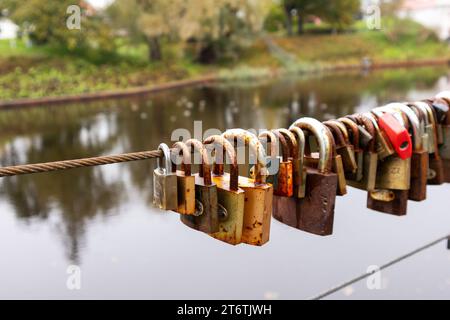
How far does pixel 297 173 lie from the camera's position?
1448 mm

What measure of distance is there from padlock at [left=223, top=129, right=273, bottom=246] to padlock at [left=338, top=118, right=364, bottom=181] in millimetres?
388

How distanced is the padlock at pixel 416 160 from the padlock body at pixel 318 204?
0.45 meters

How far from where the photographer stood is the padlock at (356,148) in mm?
1567

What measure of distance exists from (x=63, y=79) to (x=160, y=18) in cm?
727

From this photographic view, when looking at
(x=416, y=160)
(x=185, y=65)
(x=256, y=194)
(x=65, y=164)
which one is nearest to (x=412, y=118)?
(x=416, y=160)

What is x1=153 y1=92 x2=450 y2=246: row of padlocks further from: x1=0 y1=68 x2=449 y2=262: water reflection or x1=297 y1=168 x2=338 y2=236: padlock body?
x1=0 y1=68 x2=449 y2=262: water reflection

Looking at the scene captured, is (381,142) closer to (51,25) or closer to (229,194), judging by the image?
(229,194)

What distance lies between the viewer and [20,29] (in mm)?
22156

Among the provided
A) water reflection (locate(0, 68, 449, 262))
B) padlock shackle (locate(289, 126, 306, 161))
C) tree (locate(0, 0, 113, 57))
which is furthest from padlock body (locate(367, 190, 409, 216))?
tree (locate(0, 0, 113, 57))

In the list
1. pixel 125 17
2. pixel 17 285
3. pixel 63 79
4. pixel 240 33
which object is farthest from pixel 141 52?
pixel 17 285

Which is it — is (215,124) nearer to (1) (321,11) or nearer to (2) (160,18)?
(2) (160,18)

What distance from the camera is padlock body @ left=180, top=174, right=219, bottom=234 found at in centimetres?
131

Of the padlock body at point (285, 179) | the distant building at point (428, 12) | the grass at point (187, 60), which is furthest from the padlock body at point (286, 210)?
the distant building at point (428, 12)

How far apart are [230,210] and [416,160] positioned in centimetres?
83
